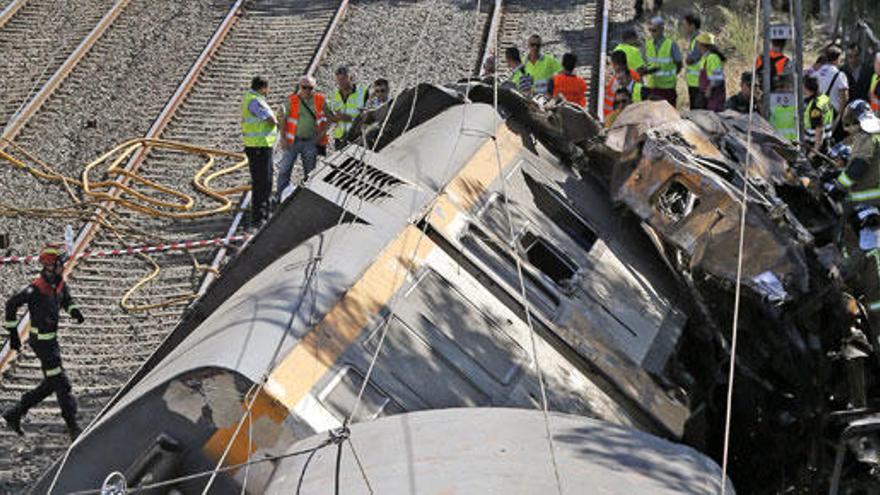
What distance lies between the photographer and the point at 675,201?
404 inches

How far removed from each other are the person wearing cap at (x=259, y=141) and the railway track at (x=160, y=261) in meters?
0.41

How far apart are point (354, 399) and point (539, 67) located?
353 inches

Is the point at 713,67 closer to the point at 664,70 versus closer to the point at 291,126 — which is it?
the point at 664,70

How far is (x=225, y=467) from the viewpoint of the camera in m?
6.87

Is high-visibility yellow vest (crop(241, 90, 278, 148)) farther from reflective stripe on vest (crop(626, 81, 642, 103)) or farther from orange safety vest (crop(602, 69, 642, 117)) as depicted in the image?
reflective stripe on vest (crop(626, 81, 642, 103))

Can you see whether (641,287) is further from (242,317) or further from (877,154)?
(242,317)

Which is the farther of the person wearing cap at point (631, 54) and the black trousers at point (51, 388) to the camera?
the person wearing cap at point (631, 54)

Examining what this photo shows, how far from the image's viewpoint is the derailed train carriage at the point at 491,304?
7148 millimetres

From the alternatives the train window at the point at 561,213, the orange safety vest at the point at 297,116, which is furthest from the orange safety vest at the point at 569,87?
the train window at the point at 561,213

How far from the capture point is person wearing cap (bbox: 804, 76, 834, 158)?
1438 cm

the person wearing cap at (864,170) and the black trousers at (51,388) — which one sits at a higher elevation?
the person wearing cap at (864,170)

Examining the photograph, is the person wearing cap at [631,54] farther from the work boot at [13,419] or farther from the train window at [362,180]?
the work boot at [13,419]

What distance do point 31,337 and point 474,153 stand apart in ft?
12.1

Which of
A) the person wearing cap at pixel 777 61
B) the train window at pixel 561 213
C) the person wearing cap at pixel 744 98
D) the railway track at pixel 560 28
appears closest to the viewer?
the train window at pixel 561 213
